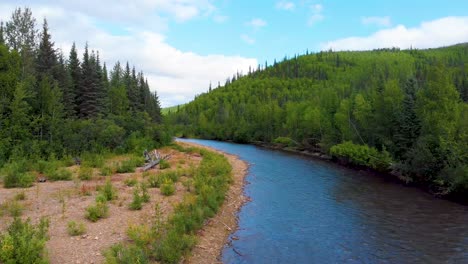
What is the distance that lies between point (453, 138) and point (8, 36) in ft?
198

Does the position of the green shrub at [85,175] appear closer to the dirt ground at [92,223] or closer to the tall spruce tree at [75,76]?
the dirt ground at [92,223]

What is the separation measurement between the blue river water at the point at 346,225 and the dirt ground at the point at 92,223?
110 cm

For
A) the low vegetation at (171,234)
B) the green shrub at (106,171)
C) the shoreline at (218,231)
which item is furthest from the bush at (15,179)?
the shoreline at (218,231)

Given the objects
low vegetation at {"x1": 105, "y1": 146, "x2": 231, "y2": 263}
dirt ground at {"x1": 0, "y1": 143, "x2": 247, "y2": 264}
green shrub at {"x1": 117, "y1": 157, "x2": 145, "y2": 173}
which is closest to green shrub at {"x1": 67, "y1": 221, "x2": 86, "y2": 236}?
dirt ground at {"x1": 0, "y1": 143, "x2": 247, "y2": 264}

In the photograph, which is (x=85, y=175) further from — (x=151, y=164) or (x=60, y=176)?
(x=151, y=164)

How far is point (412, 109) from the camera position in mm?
42156

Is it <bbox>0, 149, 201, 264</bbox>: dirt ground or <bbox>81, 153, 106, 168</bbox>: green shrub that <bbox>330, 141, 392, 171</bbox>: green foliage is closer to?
<bbox>0, 149, 201, 264</bbox>: dirt ground

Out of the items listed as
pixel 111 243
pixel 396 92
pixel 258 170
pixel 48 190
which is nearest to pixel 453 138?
pixel 396 92

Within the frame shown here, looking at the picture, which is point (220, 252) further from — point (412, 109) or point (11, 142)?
point (412, 109)

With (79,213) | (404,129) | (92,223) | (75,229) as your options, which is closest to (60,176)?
(79,213)

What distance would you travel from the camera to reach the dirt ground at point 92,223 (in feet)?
47.4

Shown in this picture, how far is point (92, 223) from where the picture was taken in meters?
17.7

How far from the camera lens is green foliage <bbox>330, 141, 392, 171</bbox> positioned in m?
43.5

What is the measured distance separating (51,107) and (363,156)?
3911 cm
